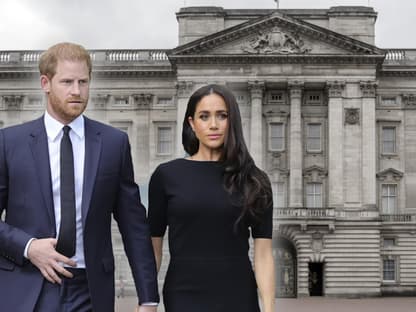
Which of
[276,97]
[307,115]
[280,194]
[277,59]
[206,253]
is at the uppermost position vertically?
[277,59]

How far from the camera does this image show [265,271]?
22.3 feet

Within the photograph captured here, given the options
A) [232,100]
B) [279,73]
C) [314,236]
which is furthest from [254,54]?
[232,100]

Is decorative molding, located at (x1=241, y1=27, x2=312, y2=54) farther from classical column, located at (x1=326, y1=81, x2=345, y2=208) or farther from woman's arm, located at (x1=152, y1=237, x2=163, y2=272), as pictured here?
woman's arm, located at (x1=152, y1=237, x2=163, y2=272)

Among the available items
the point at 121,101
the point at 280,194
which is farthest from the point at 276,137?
the point at 121,101

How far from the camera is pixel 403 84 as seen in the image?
66562 mm

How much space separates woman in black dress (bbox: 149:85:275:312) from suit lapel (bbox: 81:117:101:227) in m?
0.62

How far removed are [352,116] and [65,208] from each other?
58963 mm

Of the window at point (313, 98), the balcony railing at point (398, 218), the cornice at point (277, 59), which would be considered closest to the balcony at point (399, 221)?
the balcony railing at point (398, 218)

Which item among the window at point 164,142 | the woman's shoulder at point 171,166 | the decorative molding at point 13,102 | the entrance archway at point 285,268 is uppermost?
the decorative molding at point 13,102

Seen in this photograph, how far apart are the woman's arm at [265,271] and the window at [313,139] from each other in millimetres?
58386

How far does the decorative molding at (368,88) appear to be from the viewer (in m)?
64.0

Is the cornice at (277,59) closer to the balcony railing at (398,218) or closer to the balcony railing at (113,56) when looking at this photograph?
the balcony railing at (113,56)

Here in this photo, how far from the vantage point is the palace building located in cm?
6197

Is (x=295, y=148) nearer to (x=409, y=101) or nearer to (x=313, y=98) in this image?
(x=313, y=98)
